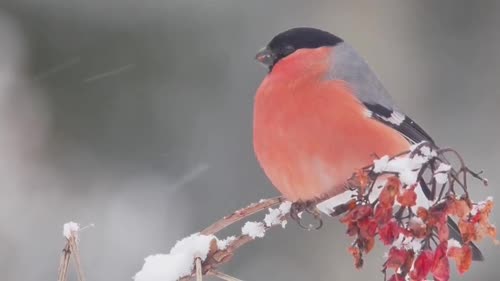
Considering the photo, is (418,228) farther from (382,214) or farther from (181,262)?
(181,262)

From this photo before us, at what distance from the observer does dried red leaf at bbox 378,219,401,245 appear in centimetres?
120

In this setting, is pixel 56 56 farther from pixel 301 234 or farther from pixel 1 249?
pixel 301 234

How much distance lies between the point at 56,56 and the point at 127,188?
688 mm

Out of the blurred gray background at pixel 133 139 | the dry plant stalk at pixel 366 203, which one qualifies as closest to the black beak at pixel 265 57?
the dry plant stalk at pixel 366 203

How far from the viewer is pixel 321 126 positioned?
185cm

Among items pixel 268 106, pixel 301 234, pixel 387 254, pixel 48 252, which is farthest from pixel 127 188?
pixel 387 254

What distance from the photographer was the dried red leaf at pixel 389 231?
1196 mm

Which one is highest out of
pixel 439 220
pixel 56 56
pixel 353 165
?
pixel 56 56

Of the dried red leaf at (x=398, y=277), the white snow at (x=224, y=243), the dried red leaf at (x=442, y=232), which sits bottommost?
the dried red leaf at (x=398, y=277)

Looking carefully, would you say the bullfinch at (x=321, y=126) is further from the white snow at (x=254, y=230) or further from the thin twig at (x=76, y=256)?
the thin twig at (x=76, y=256)

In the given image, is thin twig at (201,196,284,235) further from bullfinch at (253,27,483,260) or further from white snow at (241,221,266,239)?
bullfinch at (253,27,483,260)

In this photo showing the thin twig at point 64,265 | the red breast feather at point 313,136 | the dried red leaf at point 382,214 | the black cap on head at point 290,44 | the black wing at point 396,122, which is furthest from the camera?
the black cap on head at point 290,44

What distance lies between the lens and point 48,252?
13.5ft

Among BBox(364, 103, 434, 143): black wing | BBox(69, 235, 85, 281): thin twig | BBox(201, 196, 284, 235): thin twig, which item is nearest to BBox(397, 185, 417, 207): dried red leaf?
BBox(201, 196, 284, 235): thin twig
